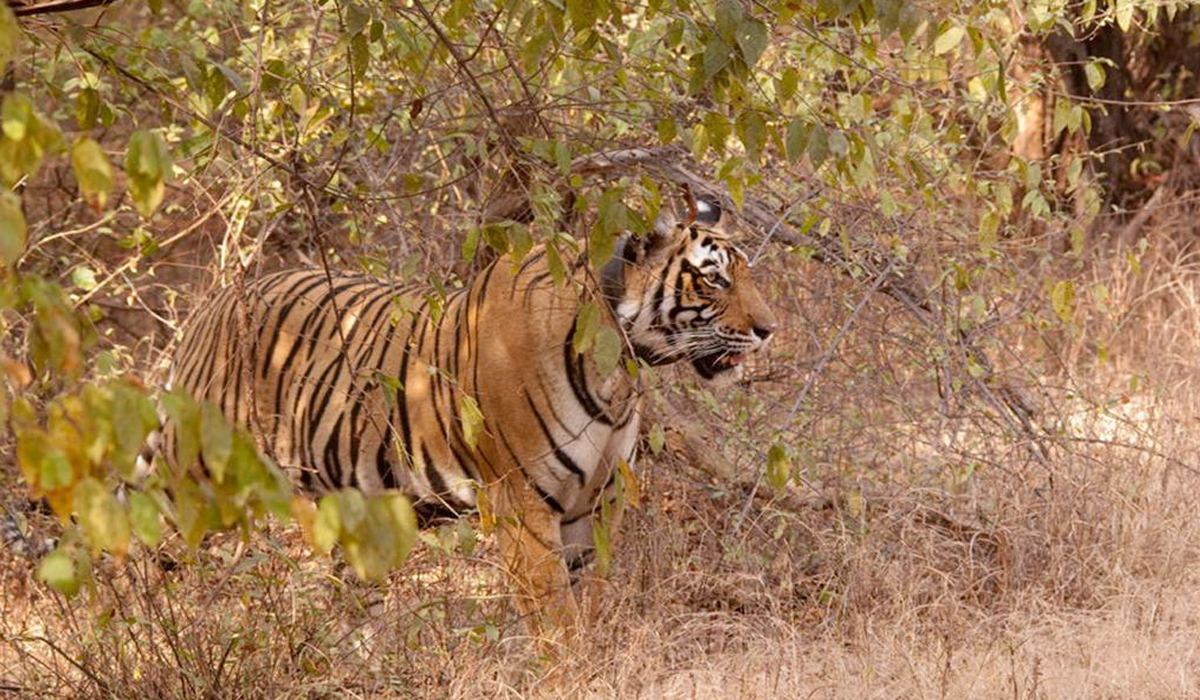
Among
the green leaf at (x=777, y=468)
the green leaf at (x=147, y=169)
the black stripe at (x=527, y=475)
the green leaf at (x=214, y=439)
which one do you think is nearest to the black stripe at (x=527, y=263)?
the black stripe at (x=527, y=475)

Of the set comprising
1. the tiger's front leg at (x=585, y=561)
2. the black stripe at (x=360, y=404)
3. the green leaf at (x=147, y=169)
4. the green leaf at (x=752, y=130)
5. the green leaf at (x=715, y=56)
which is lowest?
the tiger's front leg at (x=585, y=561)

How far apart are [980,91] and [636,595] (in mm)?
1852

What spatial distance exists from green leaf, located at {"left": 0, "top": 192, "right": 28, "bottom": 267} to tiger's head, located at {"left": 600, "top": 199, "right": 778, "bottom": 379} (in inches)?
113

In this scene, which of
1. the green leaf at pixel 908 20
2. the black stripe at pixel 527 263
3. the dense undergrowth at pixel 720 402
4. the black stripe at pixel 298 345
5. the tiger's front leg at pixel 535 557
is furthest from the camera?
the black stripe at pixel 298 345

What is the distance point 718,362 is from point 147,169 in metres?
2.82

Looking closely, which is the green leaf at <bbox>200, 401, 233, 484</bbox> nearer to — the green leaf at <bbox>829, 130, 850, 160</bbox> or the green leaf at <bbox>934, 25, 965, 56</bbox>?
the green leaf at <bbox>829, 130, 850, 160</bbox>

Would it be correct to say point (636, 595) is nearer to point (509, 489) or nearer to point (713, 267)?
point (509, 489)

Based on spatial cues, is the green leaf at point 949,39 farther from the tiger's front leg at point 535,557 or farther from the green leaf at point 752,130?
the tiger's front leg at point 535,557

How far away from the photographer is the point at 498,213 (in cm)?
543

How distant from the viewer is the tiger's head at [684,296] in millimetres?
4672

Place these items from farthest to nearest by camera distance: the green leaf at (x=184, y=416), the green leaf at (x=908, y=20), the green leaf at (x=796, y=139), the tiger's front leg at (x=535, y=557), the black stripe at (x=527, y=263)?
the black stripe at (x=527, y=263)
the tiger's front leg at (x=535, y=557)
the green leaf at (x=796, y=139)
the green leaf at (x=908, y=20)
the green leaf at (x=184, y=416)

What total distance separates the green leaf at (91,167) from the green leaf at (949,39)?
2.58 m

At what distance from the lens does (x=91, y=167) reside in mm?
2021

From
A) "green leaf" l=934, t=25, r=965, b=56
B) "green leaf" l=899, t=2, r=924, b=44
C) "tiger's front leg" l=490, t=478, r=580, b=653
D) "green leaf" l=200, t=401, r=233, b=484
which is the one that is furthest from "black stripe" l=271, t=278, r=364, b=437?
"green leaf" l=200, t=401, r=233, b=484
